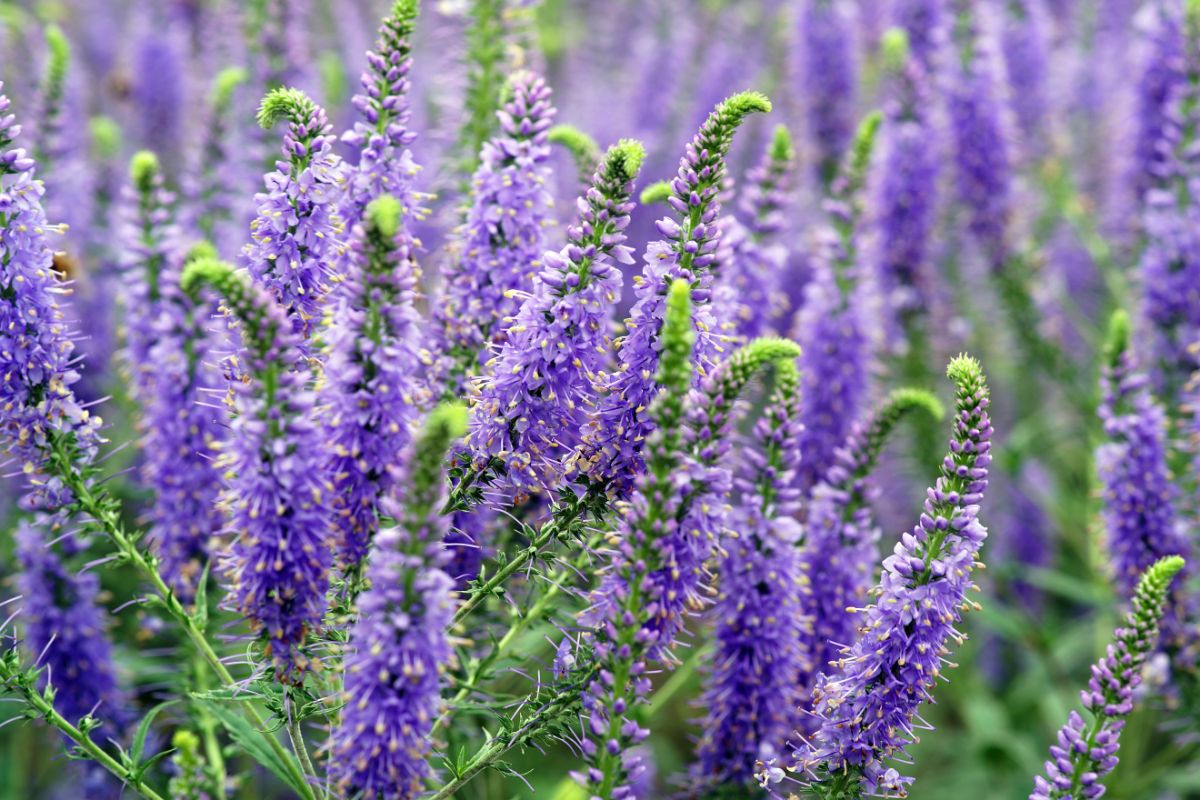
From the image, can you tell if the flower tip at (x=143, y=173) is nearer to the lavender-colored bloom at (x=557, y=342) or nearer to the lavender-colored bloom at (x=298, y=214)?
the lavender-colored bloom at (x=298, y=214)

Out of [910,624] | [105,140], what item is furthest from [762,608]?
[105,140]

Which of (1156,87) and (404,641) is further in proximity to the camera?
(1156,87)

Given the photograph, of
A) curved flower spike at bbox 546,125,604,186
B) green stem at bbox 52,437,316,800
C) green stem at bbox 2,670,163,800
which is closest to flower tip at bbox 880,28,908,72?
curved flower spike at bbox 546,125,604,186

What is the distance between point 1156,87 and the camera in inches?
248

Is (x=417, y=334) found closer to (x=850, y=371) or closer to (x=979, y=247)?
(x=850, y=371)

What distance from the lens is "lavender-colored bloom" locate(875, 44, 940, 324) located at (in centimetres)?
638

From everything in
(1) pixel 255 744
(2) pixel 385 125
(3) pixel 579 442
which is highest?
(2) pixel 385 125

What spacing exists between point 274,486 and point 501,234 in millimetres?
1242

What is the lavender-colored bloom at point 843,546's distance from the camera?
3.88 metres

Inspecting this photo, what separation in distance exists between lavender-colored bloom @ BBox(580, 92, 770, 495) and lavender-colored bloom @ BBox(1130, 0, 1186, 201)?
4334 mm

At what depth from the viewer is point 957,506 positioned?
2893 mm

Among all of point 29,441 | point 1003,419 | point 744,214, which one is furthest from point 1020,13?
point 29,441

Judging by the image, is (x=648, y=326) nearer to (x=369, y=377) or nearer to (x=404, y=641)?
(x=369, y=377)

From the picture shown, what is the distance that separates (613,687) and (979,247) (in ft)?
16.4
